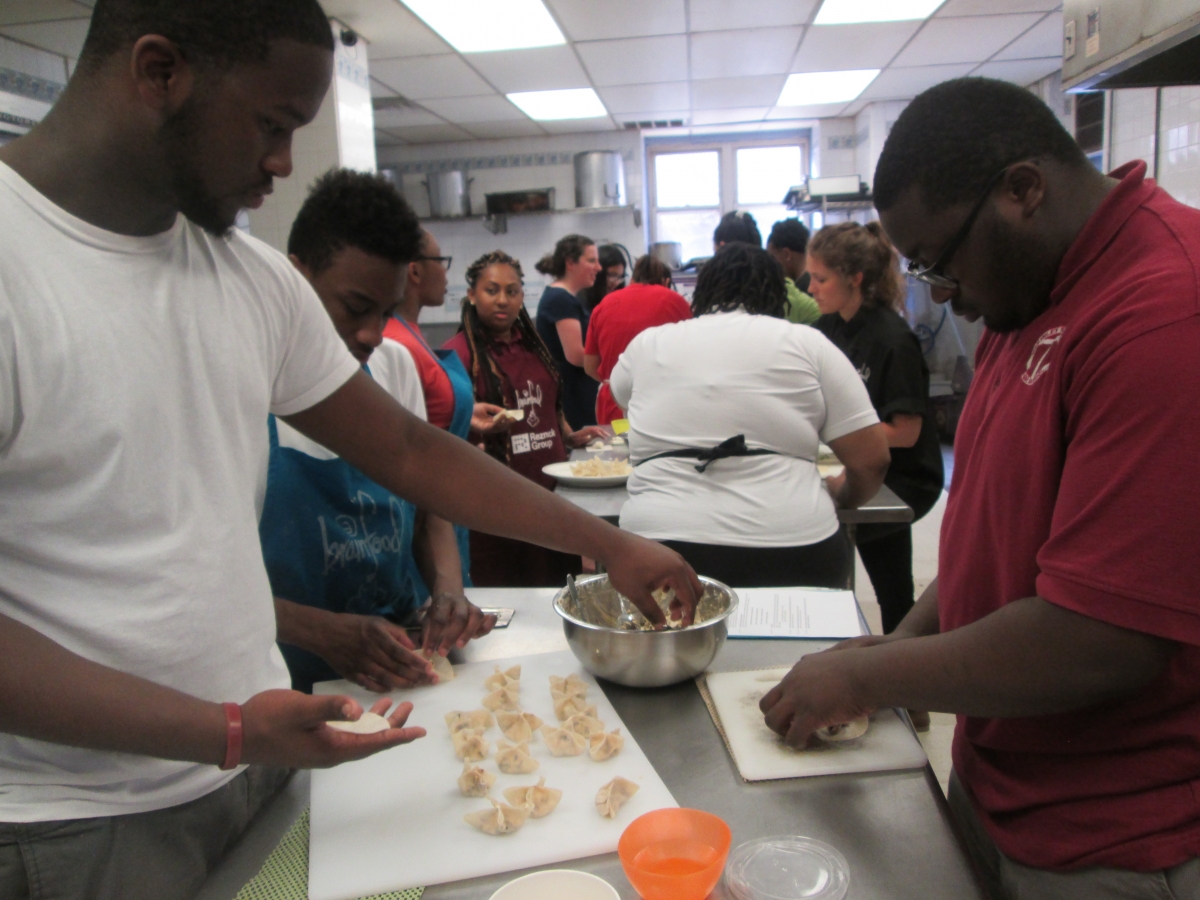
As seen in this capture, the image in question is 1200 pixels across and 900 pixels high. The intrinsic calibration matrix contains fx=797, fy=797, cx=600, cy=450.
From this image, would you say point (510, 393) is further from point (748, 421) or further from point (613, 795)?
point (613, 795)

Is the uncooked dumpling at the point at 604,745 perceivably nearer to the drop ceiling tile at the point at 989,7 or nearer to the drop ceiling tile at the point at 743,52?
the drop ceiling tile at the point at 743,52

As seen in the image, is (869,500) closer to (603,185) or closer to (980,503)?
(980,503)

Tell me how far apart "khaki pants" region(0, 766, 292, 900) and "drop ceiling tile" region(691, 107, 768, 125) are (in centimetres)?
754

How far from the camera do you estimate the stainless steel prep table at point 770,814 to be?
820mm

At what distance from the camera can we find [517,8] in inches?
180

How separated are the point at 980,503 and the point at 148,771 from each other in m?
1.03

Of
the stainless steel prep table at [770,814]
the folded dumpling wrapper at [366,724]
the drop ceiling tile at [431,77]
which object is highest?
the drop ceiling tile at [431,77]

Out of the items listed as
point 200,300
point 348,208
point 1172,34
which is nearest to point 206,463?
point 200,300

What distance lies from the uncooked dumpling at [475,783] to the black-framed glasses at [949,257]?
0.85 metres

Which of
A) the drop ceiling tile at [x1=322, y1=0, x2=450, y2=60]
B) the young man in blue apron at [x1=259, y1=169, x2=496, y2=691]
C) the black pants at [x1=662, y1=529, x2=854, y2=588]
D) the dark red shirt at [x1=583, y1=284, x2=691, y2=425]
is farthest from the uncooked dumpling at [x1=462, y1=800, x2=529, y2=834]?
the drop ceiling tile at [x1=322, y1=0, x2=450, y2=60]

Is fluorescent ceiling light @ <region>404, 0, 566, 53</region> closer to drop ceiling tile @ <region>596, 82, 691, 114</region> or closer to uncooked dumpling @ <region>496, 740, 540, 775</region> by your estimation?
drop ceiling tile @ <region>596, 82, 691, 114</region>

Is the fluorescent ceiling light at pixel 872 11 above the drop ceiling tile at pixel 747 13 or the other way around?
above

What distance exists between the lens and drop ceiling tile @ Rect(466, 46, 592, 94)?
214 inches

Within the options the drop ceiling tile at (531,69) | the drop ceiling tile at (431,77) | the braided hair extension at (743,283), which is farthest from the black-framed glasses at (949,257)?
the drop ceiling tile at (431,77)
